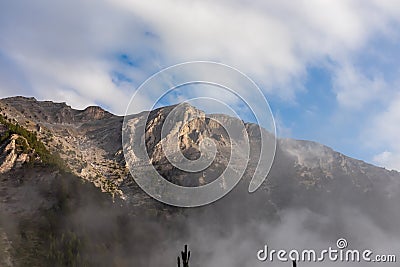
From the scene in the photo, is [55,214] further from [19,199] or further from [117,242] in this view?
[117,242]

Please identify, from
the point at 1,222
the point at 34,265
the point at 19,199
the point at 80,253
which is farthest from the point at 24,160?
the point at 34,265

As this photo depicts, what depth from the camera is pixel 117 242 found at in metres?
197

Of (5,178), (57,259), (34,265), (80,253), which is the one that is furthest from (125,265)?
(5,178)

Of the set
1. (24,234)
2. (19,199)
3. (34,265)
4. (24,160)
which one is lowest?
(34,265)

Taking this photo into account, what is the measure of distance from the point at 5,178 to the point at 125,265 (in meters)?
69.1

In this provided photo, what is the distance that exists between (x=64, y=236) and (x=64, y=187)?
130ft

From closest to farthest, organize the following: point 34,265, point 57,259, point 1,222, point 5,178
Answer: point 34,265 → point 57,259 → point 1,222 → point 5,178

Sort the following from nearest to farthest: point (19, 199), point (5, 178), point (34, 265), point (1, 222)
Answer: point (34, 265), point (1, 222), point (19, 199), point (5, 178)

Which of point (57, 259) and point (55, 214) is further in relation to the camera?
point (55, 214)

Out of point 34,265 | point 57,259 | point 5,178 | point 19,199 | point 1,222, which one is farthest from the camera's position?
point 5,178

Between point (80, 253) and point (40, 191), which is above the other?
point (40, 191)

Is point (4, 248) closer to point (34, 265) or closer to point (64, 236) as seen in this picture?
point (34, 265)

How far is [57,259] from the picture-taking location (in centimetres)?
14612

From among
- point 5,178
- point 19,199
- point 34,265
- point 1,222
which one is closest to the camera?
point 34,265
